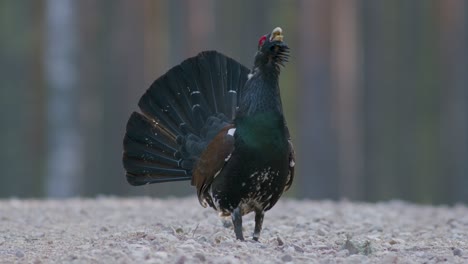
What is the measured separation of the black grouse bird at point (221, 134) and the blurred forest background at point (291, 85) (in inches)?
394

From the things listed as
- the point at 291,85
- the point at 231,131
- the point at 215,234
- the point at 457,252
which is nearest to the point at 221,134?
the point at 231,131

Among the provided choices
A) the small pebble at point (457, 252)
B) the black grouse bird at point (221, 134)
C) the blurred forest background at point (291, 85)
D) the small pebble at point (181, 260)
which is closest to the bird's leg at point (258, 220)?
the black grouse bird at point (221, 134)

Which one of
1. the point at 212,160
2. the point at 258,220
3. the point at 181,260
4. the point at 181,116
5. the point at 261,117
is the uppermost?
the point at 181,116

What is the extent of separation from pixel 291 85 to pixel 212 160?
2500 centimetres

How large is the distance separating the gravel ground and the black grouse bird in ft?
1.42

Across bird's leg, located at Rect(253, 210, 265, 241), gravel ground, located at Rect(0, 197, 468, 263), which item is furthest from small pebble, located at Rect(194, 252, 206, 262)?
bird's leg, located at Rect(253, 210, 265, 241)

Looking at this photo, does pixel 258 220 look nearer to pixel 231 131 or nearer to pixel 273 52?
pixel 231 131

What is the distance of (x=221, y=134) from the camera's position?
8.24 metres

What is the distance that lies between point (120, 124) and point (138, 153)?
42.4ft

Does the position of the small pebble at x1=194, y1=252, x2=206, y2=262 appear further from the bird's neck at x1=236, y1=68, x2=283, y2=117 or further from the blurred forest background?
the blurred forest background

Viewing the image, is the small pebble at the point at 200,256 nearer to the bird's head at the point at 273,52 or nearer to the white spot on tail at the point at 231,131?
the white spot on tail at the point at 231,131

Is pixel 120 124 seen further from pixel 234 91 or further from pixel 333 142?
pixel 234 91

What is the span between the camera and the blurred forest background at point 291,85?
2044cm

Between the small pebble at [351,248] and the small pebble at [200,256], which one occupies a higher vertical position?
the small pebble at [351,248]
